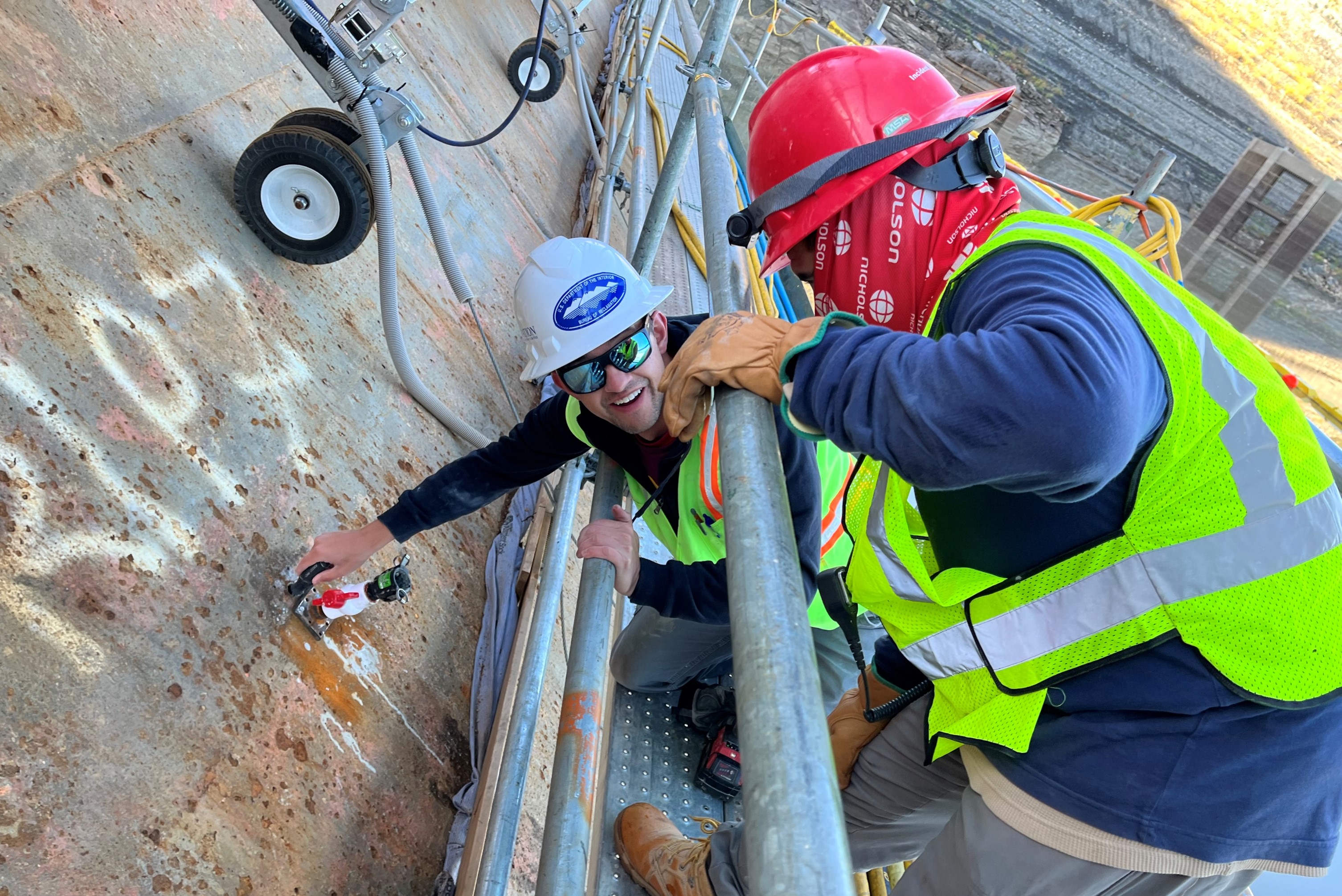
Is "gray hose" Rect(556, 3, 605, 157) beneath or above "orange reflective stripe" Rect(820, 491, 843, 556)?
beneath

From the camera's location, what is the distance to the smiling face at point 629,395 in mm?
2234

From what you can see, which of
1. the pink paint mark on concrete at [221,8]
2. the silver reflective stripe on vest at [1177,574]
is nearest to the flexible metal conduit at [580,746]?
the silver reflective stripe on vest at [1177,574]

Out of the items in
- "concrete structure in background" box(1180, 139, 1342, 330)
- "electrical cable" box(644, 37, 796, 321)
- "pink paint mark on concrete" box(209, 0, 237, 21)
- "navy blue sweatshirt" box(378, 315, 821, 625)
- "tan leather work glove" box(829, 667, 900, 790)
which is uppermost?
"pink paint mark on concrete" box(209, 0, 237, 21)

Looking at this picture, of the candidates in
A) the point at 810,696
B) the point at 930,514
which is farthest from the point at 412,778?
the point at 810,696

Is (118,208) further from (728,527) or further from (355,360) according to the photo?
(728,527)

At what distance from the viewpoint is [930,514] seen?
148 centimetres

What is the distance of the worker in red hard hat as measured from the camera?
3.39 feet

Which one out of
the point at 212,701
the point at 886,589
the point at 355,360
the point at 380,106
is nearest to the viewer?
the point at 886,589

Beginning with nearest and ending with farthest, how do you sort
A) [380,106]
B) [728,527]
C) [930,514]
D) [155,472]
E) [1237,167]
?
[728,527], [930,514], [155,472], [380,106], [1237,167]

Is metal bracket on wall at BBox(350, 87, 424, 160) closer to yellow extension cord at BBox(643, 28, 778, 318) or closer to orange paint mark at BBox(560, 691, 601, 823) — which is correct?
yellow extension cord at BBox(643, 28, 778, 318)

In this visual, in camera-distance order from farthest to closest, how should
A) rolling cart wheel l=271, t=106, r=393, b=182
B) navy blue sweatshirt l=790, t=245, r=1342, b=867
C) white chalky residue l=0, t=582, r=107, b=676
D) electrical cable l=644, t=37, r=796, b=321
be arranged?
electrical cable l=644, t=37, r=796, b=321
rolling cart wheel l=271, t=106, r=393, b=182
white chalky residue l=0, t=582, r=107, b=676
navy blue sweatshirt l=790, t=245, r=1342, b=867

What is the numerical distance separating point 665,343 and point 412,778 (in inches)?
55.5

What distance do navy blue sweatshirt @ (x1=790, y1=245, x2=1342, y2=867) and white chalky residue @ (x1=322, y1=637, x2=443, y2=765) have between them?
1630mm

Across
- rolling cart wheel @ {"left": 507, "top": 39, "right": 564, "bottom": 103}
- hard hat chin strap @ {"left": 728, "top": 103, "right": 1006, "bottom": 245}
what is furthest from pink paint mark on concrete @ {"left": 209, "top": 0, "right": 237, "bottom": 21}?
rolling cart wheel @ {"left": 507, "top": 39, "right": 564, "bottom": 103}
